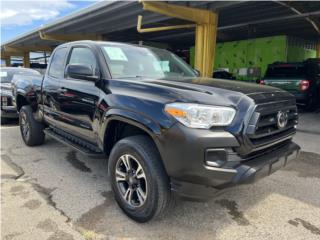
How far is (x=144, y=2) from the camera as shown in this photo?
11398 mm

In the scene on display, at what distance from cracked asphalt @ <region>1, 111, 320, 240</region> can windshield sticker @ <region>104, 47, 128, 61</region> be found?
166cm

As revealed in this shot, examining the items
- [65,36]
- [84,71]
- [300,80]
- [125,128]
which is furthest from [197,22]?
[65,36]

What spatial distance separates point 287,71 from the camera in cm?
1130

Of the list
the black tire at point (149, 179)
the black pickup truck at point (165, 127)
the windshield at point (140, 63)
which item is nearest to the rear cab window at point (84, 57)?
the black pickup truck at point (165, 127)

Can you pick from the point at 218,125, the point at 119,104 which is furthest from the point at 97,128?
the point at 218,125

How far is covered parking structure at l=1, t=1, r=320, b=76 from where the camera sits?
12.5m

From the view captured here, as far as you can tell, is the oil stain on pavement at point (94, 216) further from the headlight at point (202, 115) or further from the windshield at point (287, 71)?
the windshield at point (287, 71)

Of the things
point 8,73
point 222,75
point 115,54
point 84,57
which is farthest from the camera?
point 222,75

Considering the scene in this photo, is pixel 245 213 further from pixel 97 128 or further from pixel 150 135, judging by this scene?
pixel 97 128

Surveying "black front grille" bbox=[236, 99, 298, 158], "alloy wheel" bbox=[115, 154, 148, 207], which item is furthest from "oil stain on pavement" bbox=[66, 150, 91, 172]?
"black front grille" bbox=[236, 99, 298, 158]

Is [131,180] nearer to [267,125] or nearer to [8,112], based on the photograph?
[267,125]

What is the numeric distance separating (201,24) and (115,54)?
991 cm

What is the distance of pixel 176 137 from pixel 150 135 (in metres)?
0.34

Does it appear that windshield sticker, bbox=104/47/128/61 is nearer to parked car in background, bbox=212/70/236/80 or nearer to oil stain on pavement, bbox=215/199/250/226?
oil stain on pavement, bbox=215/199/250/226
